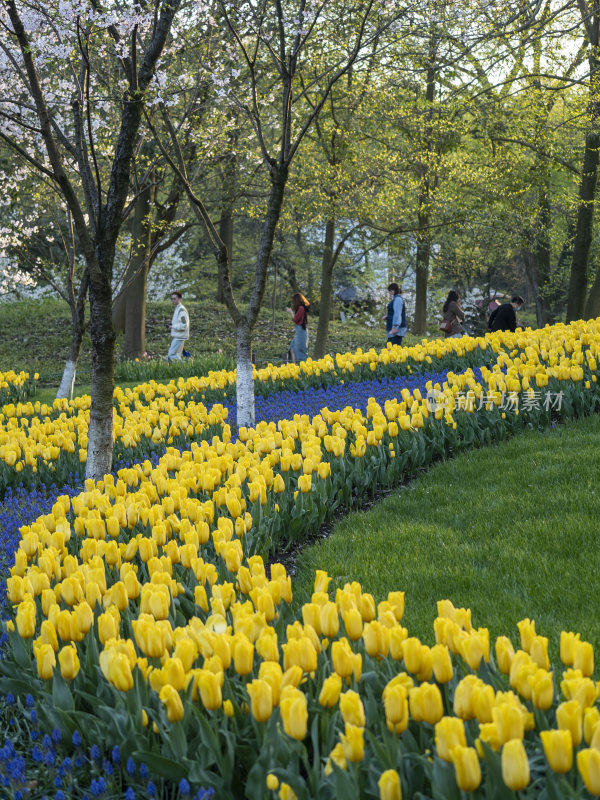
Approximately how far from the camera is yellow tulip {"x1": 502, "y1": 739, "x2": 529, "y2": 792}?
1854 millimetres

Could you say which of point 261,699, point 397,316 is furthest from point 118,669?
point 397,316

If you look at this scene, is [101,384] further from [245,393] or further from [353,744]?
[353,744]

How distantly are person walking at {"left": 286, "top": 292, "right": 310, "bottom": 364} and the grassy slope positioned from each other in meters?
2.52

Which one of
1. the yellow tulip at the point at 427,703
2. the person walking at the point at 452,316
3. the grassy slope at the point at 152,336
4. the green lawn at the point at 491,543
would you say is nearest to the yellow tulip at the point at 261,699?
the yellow tulip at the point at 427,703

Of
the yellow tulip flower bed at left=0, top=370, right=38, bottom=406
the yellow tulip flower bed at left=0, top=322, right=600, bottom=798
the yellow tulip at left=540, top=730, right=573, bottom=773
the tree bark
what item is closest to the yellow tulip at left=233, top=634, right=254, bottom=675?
the yellow tulip flower bed at left=0, top=322, right=600, bottom=798

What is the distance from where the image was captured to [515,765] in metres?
1.87

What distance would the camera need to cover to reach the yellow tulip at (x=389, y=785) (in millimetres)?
1963

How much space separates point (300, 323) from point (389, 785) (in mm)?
13412

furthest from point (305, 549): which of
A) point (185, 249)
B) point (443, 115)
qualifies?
point (185, 249)

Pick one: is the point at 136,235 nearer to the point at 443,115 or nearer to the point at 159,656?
the point at 443,115

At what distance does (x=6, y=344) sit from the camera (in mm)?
22219

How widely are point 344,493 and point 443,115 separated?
11163 mm

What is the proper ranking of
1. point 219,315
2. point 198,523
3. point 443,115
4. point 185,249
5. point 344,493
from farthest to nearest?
point 185,249 < point 219,315 < point 443,115 < point 344,493 < point 198,523

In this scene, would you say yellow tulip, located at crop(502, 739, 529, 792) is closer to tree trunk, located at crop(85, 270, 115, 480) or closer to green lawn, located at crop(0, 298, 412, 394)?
tree trunk, located at crop(85, 270, 115, 480)
